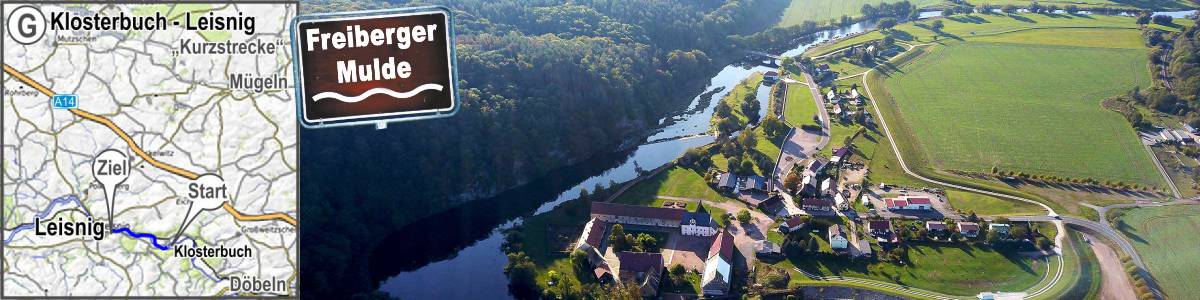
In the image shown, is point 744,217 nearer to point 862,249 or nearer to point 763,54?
point 862,249

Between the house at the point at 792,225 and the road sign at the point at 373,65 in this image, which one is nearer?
the road sign at the point at 373,65

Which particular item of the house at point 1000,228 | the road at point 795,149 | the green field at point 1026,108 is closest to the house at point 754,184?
the road at point 795,149

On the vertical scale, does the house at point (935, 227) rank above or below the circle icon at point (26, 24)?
below

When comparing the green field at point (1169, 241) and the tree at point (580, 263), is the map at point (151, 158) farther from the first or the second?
the green field at point (1169, 241)

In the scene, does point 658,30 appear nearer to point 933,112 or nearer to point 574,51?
point 574,51

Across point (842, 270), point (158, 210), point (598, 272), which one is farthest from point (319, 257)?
point (158, 210)

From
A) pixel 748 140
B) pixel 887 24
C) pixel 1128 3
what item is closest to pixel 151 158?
pixel 748 140
